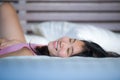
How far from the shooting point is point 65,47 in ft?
4.48

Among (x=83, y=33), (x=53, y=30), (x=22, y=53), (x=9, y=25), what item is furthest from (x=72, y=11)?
(x=22, y=53)

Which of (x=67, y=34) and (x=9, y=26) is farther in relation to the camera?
(x=67, y=34)

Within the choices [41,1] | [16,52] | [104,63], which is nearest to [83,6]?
[41,1]

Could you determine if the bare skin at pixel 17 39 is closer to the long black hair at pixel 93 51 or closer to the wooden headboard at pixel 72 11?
the long black hair at pixel 93 51

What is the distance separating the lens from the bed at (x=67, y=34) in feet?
3.14

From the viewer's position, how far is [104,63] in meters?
1.02

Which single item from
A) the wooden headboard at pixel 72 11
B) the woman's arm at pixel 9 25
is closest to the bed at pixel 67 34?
the wooden headboard at pixel 72 11

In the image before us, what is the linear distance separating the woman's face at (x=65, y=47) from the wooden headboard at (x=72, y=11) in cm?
89

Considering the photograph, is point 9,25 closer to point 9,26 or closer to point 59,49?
point 9,26

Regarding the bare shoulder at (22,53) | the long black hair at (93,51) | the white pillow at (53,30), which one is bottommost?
the white pillow at (53,30)

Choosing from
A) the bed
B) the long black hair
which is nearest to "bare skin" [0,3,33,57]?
the bed

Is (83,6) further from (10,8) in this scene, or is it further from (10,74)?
(10,74)

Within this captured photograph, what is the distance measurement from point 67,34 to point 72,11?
18.0 inches

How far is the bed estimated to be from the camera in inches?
37.6
